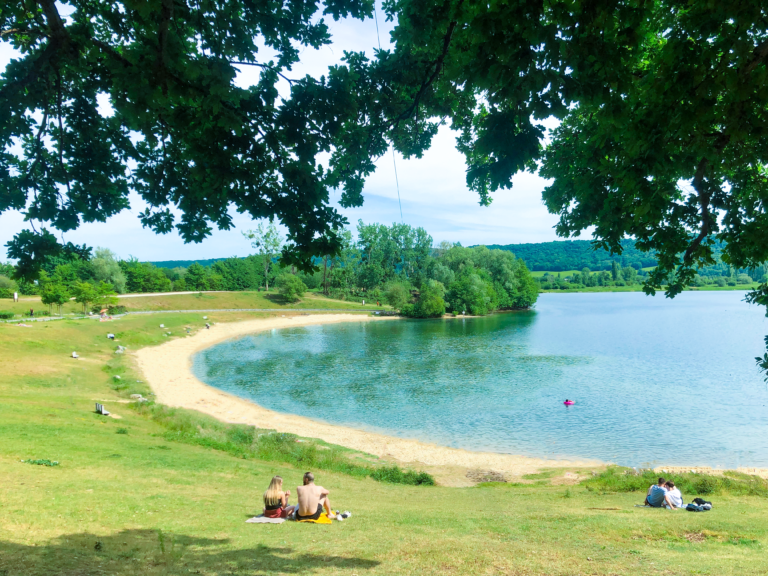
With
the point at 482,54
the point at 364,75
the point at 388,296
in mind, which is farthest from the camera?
the point at 388,296

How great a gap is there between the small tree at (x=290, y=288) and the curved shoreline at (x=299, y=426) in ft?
169

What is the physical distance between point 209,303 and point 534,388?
66999 mm

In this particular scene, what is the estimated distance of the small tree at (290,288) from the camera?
312 feet

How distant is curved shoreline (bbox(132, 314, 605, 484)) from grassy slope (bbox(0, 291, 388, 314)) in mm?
25395

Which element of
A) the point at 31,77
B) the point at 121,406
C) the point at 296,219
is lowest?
the point at 121,406

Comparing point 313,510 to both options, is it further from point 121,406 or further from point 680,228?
point 121,406

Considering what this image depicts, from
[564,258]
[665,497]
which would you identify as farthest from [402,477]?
[564,258]

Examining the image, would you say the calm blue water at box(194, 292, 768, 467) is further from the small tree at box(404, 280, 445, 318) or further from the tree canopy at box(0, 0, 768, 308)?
the small tree at box(404, 280, 445, 318)

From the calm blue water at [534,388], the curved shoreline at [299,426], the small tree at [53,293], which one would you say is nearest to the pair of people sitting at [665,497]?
the curved shoreline at [299,426]

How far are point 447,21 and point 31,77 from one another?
5.57m

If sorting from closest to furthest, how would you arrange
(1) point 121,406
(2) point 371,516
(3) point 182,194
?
(3) point 182,194, (2) point 371,516, (1) point 121,406

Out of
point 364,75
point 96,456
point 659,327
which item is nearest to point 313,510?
point 96,456

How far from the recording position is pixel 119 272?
8056 cm

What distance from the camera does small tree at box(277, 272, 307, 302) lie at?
312ft
